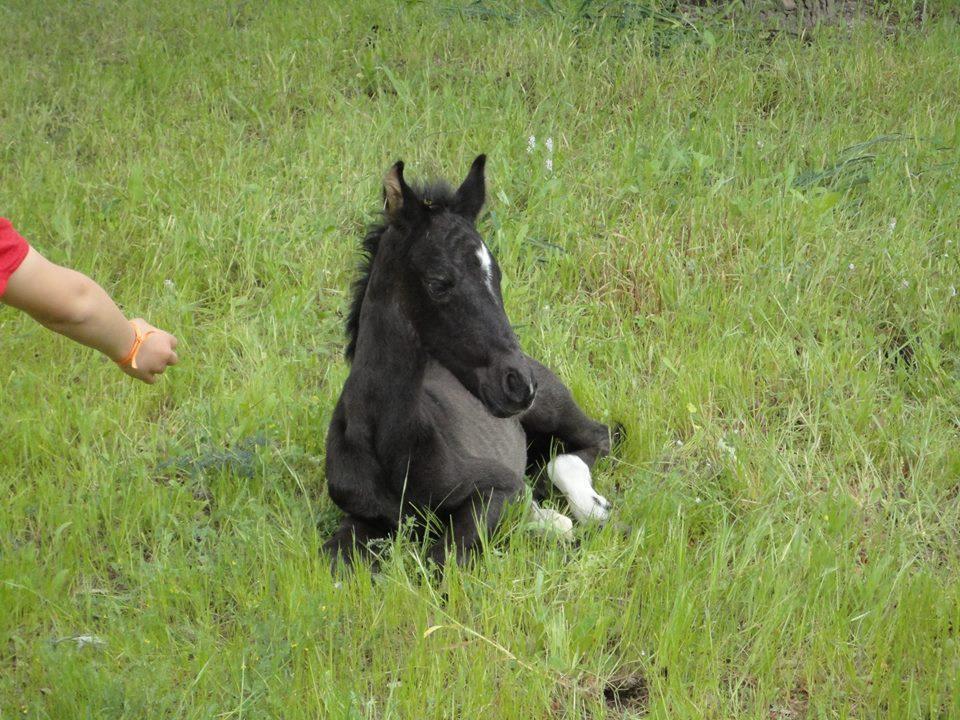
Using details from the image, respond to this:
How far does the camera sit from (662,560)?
4535 millimetres

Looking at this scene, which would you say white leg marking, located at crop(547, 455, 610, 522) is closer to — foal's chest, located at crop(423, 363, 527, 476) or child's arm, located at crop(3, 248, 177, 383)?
foal's chest, located at crop(423, 363, 527, 476)

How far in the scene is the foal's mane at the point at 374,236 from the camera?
486 centimetres

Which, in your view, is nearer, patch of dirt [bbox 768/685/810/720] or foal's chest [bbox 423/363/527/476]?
patch of dirt [bbox 768/685/810/720]

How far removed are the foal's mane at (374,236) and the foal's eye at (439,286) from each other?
14.1 inches

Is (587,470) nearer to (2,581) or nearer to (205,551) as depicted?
(205,551)

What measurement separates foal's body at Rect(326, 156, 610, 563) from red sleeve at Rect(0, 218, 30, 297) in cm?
172

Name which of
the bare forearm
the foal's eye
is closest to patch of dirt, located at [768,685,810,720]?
the foal's eye

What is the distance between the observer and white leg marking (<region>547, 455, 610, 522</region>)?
5.26 metres

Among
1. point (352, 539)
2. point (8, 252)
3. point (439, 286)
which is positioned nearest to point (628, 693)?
point (352, 539)

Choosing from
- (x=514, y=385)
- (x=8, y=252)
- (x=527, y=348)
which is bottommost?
(x=527, y=348)

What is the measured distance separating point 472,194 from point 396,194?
366 millimetres

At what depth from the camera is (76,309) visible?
3.41 meters

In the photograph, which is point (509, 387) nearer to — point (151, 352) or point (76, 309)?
point (151, 352)

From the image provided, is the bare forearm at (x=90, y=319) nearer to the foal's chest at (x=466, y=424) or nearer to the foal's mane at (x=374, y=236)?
the foal's mane at (x=374, y=236)
